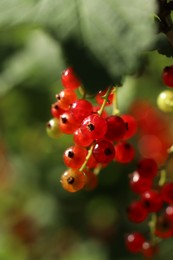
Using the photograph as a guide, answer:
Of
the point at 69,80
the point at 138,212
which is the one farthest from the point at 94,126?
the point at 138,212

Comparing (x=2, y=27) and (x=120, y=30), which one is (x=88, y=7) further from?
(x=2, y=27)

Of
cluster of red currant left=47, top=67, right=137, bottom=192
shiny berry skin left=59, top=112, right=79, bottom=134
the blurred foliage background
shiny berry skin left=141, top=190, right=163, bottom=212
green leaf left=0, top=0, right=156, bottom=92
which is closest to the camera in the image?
green leaf left=0, top=0, right=156, bottom=92

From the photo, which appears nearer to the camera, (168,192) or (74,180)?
(74,180)

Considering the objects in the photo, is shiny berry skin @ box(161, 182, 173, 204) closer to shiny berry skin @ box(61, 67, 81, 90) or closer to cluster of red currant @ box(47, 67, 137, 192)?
cluster of red currant @ box(47, 67, 137, 192)

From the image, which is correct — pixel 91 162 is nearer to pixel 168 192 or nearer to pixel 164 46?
pixel 168 192

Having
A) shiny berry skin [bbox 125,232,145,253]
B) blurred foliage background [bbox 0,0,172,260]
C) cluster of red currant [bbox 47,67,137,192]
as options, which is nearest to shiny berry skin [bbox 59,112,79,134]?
cluster of red currant [bbox 47,67,137,192]

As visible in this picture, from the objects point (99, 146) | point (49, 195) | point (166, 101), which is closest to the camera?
point (99, 146)
